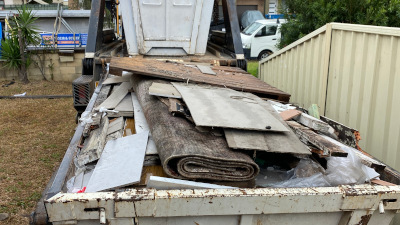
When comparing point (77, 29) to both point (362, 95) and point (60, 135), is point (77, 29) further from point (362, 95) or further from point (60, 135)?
point (362, 95)

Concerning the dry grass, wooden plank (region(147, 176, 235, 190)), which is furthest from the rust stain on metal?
the dry grass

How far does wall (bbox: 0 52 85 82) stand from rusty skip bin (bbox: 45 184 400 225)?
9.53 metres

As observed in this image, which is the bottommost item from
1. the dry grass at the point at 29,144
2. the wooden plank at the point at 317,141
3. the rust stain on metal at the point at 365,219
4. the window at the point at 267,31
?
the dry grass at the point at 29,144

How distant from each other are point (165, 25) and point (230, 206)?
3.78 metres

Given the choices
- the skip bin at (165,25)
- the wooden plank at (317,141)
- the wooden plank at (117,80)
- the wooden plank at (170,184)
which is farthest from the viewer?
the skip bin at (165,25)

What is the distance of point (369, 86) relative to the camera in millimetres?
3709

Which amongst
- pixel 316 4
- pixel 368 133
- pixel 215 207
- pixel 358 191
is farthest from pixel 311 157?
pixel 316 4

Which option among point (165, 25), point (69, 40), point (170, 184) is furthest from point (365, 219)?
point (69, 40)

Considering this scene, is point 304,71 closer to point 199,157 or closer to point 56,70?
point 199,157

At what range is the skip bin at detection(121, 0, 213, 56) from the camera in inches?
202

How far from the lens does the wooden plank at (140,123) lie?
7.62 ft

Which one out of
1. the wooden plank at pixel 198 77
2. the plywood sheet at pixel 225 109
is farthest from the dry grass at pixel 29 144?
the plywood sheet at pixel 225 109

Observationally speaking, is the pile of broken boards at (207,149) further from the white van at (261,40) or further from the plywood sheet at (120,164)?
the white van at (261,40)

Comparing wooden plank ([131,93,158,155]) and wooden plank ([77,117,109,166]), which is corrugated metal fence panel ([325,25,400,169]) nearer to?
wooden plank ([131,93,158,155])
